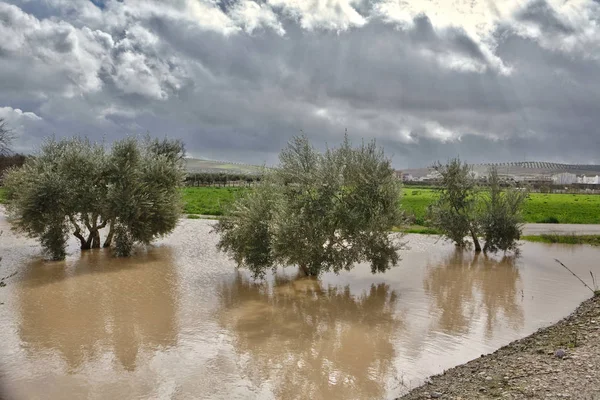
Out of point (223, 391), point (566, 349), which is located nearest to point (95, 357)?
point (223, 391)

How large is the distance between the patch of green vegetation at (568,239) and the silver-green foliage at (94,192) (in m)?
27.3

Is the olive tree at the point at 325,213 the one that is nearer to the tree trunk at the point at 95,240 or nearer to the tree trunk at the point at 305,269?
the tree trunk at the point at 305,269

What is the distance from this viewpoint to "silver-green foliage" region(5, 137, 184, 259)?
1131 inches

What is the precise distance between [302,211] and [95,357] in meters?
10.8

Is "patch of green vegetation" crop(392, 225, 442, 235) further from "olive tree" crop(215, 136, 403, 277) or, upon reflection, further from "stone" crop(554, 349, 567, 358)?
"stone" crop(554, 349, 567, 358)

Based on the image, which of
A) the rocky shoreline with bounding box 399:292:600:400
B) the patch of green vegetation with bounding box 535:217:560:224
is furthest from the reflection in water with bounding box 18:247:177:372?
the patch of green vegetation with bounding box 535:217:560:224

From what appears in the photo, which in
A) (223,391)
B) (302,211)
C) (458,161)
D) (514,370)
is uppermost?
(458,161)

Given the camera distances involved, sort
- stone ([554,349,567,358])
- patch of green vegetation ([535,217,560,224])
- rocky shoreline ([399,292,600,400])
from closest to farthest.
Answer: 1. rocky shoreline ([399,292,600,400])
2. stone ([554,349,567,358])
3. patch of green vegetation ([535,217,560,224])

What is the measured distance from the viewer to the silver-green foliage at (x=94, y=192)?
2872cm

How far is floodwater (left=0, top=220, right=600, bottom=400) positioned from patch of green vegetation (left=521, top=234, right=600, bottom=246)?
7.45 m

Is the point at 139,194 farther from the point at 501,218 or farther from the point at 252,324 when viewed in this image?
the point at 501,218

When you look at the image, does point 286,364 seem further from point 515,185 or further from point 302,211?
point 515,185

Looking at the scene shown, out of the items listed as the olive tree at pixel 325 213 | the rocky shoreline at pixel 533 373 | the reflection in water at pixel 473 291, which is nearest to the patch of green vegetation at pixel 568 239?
the reflection in water at pixel 473 291

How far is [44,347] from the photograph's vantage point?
48.0ft
